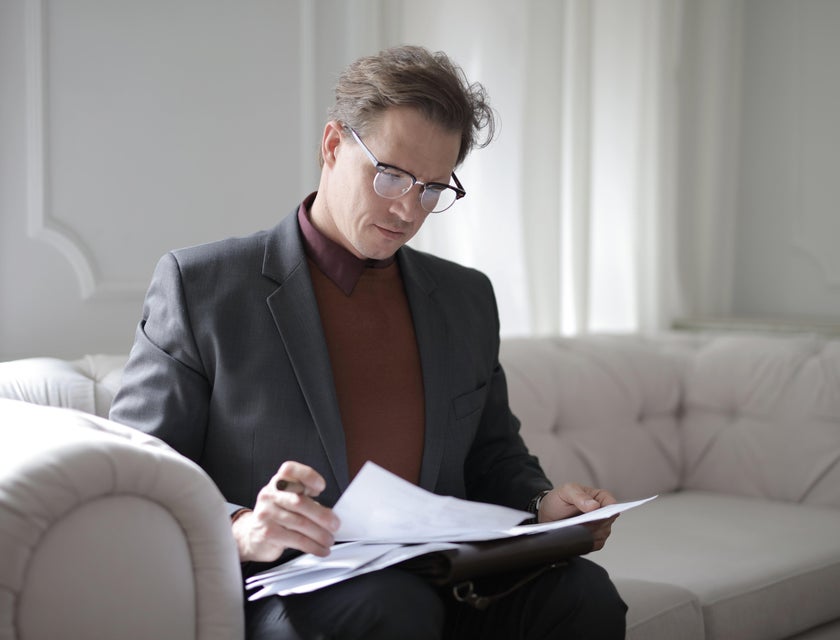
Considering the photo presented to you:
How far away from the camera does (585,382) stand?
8.04 ft

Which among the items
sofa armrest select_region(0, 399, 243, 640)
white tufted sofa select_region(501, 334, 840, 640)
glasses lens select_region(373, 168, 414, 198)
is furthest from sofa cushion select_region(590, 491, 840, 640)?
sofa armrest select_region(0, 399, 243, 640)

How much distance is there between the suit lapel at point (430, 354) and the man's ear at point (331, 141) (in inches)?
8.0

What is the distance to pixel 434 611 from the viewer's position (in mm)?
1177

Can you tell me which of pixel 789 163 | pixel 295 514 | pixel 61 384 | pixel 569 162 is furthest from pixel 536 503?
pixel 789 163

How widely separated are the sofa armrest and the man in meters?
0.09

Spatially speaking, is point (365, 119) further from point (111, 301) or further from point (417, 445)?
point (111, 301)

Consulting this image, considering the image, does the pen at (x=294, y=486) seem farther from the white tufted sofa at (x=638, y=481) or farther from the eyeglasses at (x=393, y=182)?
the eyeglasses at (x=393, y=182)

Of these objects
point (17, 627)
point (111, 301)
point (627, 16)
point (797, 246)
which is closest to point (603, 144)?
point (627, 16)

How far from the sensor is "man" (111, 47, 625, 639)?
1288 mm

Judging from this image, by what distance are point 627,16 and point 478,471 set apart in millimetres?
2032

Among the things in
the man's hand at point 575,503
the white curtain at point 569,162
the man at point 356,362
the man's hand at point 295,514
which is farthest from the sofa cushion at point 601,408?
the man's hand at point 295,514

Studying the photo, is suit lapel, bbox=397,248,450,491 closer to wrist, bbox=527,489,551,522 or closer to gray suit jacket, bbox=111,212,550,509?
gray suit jacket, bbox=111,212,550,509

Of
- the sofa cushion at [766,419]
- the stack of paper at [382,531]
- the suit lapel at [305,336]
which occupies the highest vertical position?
the suit lapel at [305,336]

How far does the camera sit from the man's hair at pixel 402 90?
1433 mm
